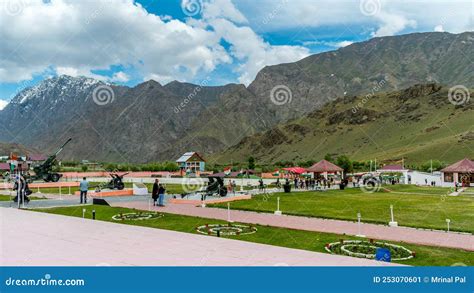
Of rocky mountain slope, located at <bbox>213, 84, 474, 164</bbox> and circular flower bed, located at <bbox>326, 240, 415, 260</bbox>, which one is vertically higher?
rocky mountain slope, located at <bbox>213, 84, 474, 164</bbox>

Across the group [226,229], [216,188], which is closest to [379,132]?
[216,188]

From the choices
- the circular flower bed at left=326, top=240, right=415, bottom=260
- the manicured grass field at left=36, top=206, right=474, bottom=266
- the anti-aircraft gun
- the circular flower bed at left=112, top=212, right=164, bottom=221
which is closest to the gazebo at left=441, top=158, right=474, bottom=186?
the circular flower bed at left=112, top=212, right=164, bottom=221

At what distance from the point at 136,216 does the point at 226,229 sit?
5.79m

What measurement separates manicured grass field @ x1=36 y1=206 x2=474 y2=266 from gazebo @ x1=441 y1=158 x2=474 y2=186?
166ft

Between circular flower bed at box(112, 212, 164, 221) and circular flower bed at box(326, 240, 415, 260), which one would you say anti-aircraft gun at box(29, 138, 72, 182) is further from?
Result: circular flower bed at box(326, 240, 415, 260)

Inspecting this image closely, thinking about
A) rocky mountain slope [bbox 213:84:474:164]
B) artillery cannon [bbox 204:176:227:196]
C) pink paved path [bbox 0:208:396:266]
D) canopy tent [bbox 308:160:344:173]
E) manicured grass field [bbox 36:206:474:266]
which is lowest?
manicured grass field [bbox 36:206:474:266]

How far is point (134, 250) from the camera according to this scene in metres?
11.6

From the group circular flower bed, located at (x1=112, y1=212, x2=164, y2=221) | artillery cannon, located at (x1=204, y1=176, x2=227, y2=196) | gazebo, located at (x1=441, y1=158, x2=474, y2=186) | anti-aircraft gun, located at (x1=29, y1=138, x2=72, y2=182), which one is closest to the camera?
circular flower bed, located at (x1=112, y1=212, x2=164, y2=221)

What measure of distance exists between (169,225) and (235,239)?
4.34 m

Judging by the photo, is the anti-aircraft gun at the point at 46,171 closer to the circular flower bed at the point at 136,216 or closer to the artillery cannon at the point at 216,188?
the artillery cannon at the point at 216,188

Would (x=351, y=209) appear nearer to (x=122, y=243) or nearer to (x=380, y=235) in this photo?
(x=380, y=235)

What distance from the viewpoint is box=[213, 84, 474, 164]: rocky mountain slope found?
117 m
